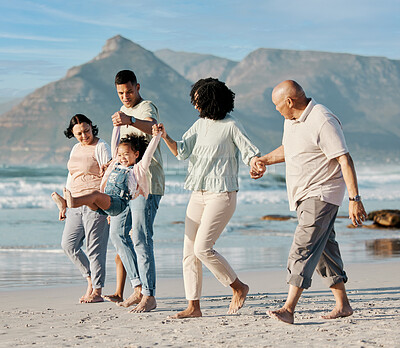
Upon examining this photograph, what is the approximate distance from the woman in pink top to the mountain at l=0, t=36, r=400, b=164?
85745 millimetres

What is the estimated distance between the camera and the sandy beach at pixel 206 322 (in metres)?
3.84

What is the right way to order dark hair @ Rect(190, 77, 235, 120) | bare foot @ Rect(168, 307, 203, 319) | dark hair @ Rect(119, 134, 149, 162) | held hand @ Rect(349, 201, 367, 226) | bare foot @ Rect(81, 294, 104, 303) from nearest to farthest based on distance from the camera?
held hand @ Rect(349, 201, 367, 226) < bare foot @ Rect(168, 307, 203, 319) < dark hair @ Rect(190, 77, 235, 120) < dark hair @ Rect(119, 134, 149, 162) < bare foot @ Rect(81, 294, 104, 303)

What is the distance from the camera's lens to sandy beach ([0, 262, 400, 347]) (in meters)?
3.84

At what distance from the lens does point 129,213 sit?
206 inches

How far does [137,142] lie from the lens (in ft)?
16.9

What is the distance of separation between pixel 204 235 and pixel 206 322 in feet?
1.97

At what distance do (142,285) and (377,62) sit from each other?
5749 inches

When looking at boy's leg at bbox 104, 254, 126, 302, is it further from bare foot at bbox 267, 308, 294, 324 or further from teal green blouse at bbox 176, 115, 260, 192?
bare foot at bbox 267, 308, 294, 324

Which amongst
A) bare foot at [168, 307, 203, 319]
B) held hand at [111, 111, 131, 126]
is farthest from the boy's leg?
held hand at [111, 111, 131, 126]

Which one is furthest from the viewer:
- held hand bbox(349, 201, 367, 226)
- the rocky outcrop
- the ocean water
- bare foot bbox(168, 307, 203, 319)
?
the rocky outcrop

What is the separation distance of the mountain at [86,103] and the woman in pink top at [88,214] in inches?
3302

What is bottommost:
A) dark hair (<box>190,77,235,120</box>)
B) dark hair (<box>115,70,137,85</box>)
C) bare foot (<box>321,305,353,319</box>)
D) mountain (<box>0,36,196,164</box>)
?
bare foot (<box>321,305,353,319</box>)

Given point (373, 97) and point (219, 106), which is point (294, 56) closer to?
point (373, 97)

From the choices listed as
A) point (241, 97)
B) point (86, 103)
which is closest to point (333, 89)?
point (241, 97)
